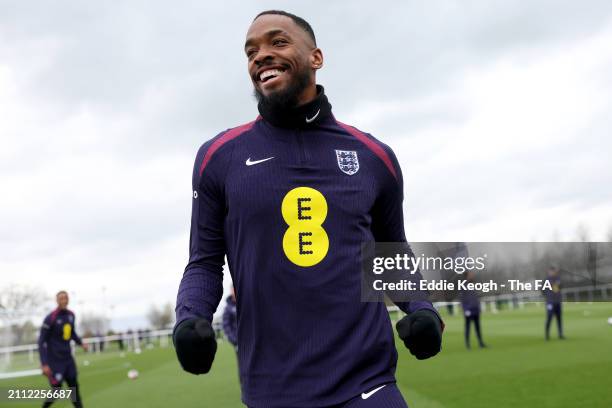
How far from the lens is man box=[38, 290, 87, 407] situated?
12.5m

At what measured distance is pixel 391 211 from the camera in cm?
274

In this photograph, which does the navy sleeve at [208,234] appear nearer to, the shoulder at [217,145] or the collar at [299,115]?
the shoulder at [217,145]

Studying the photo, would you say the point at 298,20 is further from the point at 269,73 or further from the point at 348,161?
the point at 348,161

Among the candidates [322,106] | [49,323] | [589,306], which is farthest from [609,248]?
[589,306]

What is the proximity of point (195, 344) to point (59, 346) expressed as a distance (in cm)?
1152

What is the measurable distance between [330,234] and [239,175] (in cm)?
40

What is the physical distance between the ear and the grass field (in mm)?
7355

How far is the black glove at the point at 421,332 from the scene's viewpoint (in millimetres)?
2400

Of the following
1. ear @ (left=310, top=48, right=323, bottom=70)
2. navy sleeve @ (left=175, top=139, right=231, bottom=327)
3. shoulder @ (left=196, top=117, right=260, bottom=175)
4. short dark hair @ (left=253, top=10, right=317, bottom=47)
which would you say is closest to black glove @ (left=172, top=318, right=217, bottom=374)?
navy sleeve @ (left=175, top=139, right=231, bottom=327)

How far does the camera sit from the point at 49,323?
12781 millimetres

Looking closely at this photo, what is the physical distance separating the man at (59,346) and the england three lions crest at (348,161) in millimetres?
10835

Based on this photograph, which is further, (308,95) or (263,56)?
(308,95)

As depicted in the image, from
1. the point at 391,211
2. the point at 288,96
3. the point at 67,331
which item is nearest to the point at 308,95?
the point at 288,96

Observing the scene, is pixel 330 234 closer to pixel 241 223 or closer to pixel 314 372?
pixel 241 223
